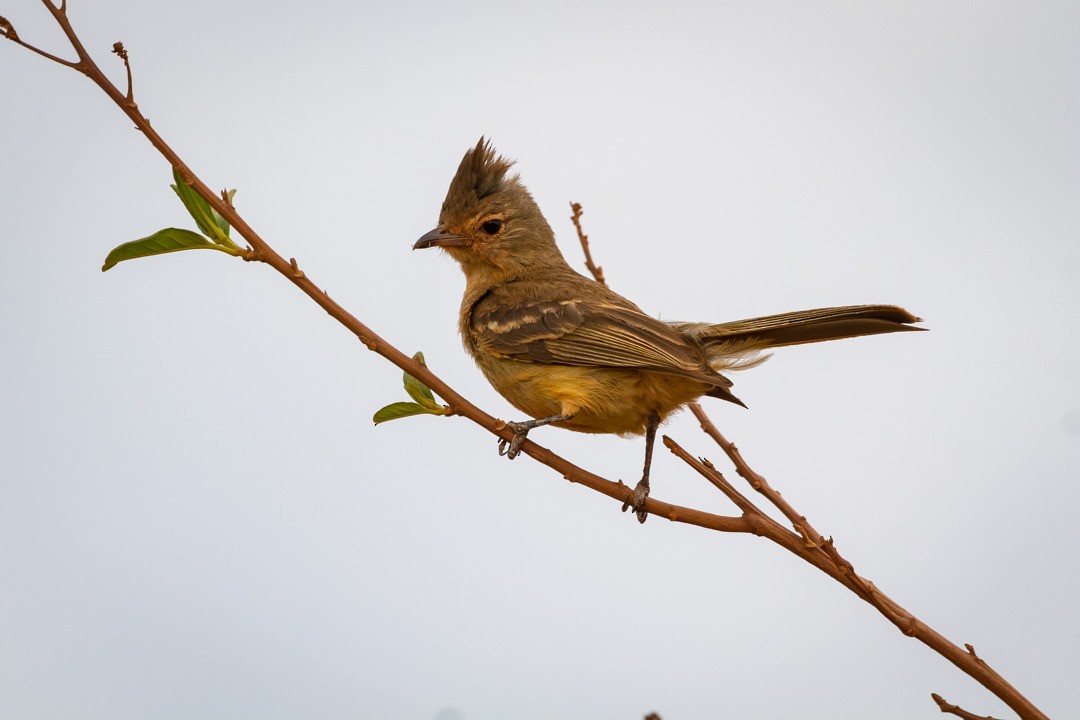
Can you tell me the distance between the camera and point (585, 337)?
498 centimetres

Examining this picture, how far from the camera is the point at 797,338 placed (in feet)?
15.2

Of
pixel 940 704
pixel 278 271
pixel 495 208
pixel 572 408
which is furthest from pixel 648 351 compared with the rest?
pixel 940 704

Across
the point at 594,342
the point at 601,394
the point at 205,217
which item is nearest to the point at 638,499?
the point at 601,394

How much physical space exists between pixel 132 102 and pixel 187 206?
45 cm

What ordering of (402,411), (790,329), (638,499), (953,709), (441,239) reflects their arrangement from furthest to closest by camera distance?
1. (441,239)
2. (790,329)
3. (638,499)
4. (402,411)
5. (953,709)

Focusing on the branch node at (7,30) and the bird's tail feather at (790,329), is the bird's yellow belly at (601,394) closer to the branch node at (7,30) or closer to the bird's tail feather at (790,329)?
the bird's tail feather at (790,329)

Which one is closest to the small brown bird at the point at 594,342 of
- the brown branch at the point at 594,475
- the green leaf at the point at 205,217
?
the brown branch at the point at 594,475

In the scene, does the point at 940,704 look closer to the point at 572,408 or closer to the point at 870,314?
the point at 870,314

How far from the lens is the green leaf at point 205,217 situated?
→ 10.4ft

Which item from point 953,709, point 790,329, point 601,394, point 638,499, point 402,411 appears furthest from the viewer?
point 601,394

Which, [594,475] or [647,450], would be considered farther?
[647,450]

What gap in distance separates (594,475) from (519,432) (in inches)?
28.4

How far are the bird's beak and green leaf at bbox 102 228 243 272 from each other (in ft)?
8.40

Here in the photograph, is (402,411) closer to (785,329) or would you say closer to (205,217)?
(205,217)
